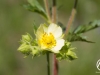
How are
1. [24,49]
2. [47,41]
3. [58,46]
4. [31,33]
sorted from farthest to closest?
[31,33] < [47,41] < [58,46] < [24,49]

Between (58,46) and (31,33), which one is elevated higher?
(31,33)

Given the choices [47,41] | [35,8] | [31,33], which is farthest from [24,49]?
[31,33]

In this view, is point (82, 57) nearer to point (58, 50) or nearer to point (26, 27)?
point (26, 27)

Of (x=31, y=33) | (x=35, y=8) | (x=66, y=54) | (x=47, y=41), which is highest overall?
(x=31, y=33)

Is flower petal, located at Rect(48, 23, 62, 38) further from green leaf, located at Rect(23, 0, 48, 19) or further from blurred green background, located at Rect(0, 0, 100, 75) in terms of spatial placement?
blurred green background, located at Rect(0, 0, 100, 75)

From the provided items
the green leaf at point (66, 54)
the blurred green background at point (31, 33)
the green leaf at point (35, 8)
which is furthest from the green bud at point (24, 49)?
the blurred green background at point (31, 33)

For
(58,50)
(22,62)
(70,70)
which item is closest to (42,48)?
(58,50)

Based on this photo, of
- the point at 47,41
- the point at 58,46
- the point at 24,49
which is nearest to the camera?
the point at 24,49

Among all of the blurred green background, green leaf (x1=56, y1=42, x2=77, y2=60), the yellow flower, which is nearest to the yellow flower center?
the yellow flower

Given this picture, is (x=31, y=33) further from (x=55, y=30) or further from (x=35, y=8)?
(x=55, y=30)
